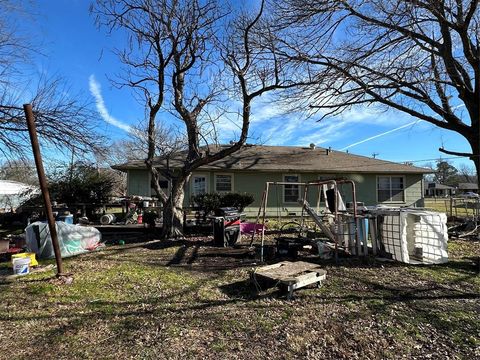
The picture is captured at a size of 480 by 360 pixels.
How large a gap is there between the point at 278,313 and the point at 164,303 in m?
1.62

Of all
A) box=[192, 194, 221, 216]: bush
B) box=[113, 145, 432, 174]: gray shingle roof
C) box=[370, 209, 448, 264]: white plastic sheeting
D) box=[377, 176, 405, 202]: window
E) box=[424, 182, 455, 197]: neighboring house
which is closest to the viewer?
box=[370, 209, 448, 264]: white plastic sheeting

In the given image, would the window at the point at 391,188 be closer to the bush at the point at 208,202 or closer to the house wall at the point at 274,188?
the house wall at the point at 274,188

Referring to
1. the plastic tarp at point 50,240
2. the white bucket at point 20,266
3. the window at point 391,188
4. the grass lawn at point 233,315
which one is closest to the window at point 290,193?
the window at point 391,188

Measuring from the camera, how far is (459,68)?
11438mm

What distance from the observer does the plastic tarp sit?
366 inches

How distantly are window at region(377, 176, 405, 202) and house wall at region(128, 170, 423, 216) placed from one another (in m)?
0.23

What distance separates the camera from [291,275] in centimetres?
593

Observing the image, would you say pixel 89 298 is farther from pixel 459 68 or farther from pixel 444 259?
pixel 459 68

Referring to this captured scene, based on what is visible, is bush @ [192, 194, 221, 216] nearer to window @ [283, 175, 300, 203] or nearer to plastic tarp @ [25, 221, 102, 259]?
plastic tarp @ [25, 221, 102, 259]

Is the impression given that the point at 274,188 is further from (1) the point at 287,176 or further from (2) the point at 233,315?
(2) the point at 233,315

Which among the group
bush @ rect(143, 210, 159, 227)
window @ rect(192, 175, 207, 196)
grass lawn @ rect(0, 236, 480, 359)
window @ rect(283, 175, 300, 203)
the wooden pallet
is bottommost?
grass lawn @ rect(0, 236, 480, 359)

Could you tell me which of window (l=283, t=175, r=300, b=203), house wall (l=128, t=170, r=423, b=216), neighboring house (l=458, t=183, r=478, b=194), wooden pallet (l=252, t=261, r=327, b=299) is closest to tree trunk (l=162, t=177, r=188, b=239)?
wooden pallet (l=252, t=261, r=327, b=299)

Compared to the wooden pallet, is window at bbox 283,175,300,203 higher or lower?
higher

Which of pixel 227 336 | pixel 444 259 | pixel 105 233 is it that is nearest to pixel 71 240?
pixel 105 233
